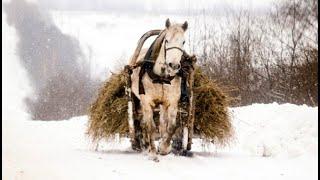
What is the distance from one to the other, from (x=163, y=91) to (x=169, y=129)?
684 mm

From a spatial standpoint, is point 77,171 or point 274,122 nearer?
point 77,171

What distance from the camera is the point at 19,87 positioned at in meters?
72.8

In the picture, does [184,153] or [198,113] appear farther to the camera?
[198,113]

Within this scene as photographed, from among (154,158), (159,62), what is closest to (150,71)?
(159,62)

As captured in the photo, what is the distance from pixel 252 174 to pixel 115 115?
3187mm

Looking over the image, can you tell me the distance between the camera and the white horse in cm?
969

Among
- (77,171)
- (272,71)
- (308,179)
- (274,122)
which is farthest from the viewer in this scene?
(272,71)

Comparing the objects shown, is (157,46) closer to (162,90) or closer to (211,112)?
(162,90)

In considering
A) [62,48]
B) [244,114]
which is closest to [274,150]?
[244,114]

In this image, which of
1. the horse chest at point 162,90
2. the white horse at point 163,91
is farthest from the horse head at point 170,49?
the horse chest at point 162,90

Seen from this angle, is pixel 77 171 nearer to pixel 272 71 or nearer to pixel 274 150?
pixel 274 150

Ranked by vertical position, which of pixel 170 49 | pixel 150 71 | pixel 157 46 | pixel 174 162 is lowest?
pixel 174 162

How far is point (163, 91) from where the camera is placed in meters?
10.2

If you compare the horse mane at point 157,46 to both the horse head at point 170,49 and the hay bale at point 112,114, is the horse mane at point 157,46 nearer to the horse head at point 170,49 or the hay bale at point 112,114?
the horse head at point 170,49
